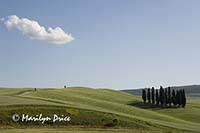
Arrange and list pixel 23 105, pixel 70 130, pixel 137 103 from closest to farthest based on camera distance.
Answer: pixel 70 130
pixel 23 105
pixel 137 103

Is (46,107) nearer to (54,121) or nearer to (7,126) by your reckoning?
(54,121)

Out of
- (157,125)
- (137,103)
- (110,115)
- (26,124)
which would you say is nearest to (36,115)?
(26,124)

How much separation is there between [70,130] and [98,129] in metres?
4.18

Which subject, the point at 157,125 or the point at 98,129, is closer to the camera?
the point at 98,129

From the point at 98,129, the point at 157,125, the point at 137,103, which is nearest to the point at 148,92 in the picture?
the point at 137,103

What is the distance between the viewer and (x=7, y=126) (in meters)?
54.0

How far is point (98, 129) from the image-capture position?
55.4 m

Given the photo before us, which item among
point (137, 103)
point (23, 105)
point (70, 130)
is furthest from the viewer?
point (137, 103)
